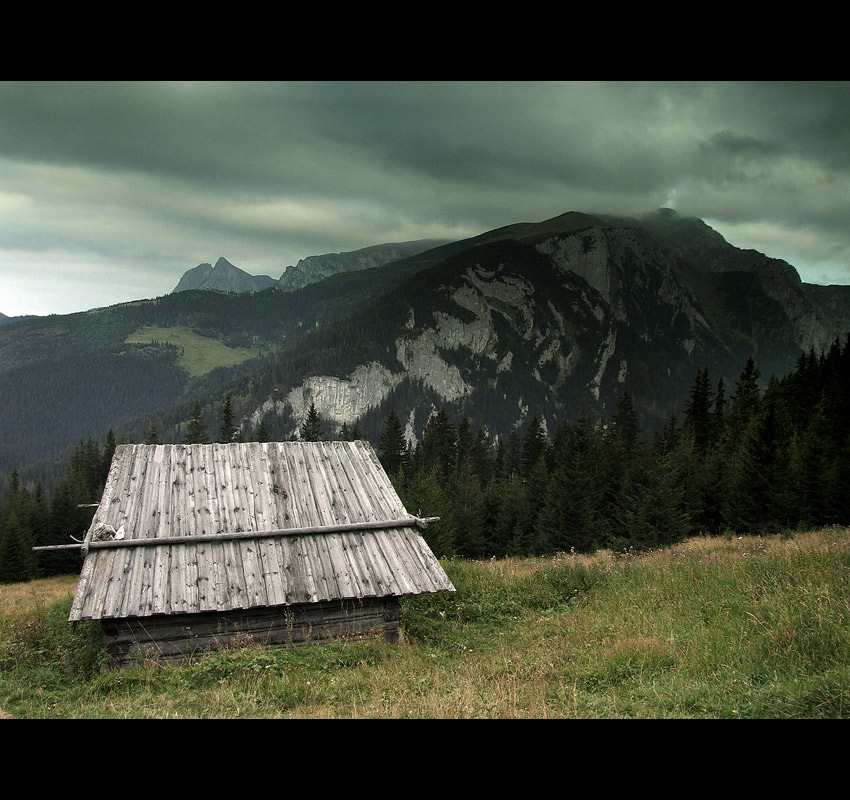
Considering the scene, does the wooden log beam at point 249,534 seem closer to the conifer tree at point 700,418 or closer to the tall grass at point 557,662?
the tall grass at point 557,662

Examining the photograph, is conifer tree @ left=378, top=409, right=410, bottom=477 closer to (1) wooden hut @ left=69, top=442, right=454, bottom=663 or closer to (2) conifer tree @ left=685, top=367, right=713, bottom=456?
(2) conifer tree @ left=685, top=367, right=713, bottom=456

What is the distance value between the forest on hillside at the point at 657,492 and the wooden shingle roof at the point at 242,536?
15327 millimetres

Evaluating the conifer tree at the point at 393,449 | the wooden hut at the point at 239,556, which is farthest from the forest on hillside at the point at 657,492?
the wooden hut at the point at 239,556

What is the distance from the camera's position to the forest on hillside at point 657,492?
120 ft

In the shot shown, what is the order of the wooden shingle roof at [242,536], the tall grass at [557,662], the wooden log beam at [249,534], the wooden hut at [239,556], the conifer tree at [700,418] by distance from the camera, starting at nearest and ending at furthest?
the tall grass at [557,662], the wooden hut at [239,556], the wooden shingle roof at [242,536], the wooden log beam at [249,534], the conifer tree at [700,418]

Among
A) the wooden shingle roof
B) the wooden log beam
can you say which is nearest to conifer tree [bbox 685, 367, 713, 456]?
the wooden log beam

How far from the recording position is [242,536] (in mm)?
13008

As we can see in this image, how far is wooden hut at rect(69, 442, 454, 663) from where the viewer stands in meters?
11.7

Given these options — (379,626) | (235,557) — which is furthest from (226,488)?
(379,626)

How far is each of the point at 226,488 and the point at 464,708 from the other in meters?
10.3

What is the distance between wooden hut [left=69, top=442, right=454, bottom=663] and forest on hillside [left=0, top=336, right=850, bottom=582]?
15.5m

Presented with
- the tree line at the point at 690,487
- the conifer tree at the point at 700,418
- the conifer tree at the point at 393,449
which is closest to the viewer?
the tree line at the point at 690,487

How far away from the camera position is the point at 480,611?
13703mm
